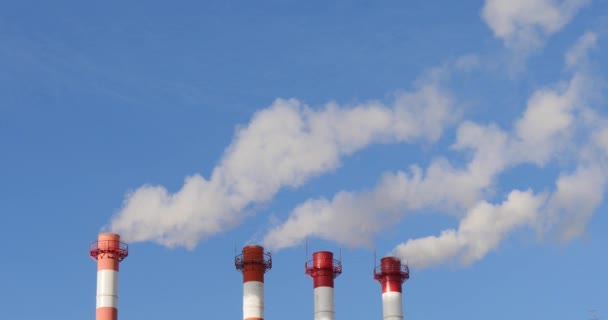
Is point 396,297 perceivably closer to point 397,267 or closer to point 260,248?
point 397,267

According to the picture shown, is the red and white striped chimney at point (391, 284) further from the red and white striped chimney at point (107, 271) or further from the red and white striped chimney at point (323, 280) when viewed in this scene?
the red and white striped chimney at point (107, 271)

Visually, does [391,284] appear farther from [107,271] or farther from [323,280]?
[107,271]

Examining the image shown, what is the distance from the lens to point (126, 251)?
60188mm

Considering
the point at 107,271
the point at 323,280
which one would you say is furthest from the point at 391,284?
the point at 107,271

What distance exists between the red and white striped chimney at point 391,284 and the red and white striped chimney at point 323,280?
2.63m

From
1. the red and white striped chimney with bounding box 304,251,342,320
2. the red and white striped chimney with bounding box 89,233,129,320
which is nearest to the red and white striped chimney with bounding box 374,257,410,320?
the red and white striped chimney with bounding box 304,251,342,320

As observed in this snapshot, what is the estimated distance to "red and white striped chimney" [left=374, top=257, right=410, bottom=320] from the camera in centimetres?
6706

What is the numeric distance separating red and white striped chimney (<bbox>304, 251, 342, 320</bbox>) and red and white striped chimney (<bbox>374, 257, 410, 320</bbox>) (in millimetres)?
2635

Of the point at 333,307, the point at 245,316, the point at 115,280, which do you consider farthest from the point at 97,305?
the point at 333,307

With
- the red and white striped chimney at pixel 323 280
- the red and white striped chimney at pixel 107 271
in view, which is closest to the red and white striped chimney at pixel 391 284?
the red and white striped chimney at pixel 323 280

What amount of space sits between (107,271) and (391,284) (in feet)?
58.4

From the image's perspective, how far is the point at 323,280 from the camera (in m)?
67.1

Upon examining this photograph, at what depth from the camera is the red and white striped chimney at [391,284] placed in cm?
6706

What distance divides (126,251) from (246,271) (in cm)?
735
